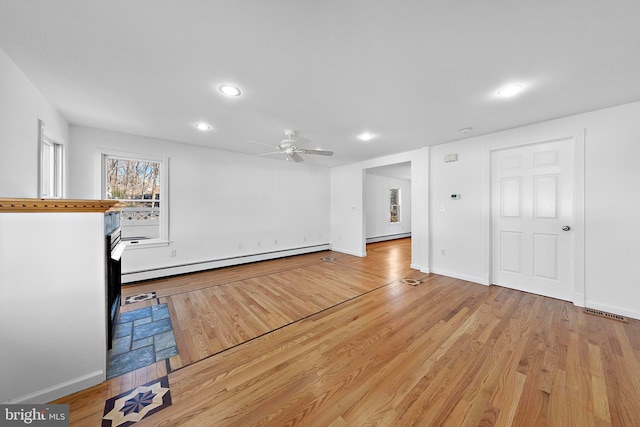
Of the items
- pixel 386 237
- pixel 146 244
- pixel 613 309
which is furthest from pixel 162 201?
pixel 386 237

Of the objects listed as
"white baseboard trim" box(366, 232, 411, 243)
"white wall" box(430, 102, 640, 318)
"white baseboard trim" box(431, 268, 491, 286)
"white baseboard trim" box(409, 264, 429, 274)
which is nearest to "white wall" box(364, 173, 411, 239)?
"white baseboard trim" box(366, 232, 411, 243)

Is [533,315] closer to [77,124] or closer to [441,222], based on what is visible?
[441,222]

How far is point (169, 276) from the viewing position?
4.05 m

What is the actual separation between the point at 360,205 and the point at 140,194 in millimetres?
4681

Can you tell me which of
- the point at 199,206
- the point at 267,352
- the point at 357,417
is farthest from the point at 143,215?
the point at 357,417

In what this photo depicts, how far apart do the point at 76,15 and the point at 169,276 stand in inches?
149

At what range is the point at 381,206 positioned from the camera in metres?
7.99

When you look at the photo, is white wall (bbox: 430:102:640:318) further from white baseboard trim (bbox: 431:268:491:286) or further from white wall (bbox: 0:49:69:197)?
white wall (bbox: 0:49:69:197)

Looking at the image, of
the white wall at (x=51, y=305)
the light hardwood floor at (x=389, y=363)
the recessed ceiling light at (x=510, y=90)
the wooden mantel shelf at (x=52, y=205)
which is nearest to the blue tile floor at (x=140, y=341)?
the light hardwood floor at (x=389, y=363)

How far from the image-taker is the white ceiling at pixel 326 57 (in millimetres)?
1359

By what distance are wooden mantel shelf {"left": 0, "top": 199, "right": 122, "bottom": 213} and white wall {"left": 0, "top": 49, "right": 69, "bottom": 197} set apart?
76 centimetres

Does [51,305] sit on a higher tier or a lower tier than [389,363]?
higher

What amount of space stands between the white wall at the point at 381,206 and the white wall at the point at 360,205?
4.09ft

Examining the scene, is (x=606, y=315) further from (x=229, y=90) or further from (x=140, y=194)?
(x=140, y=194)
